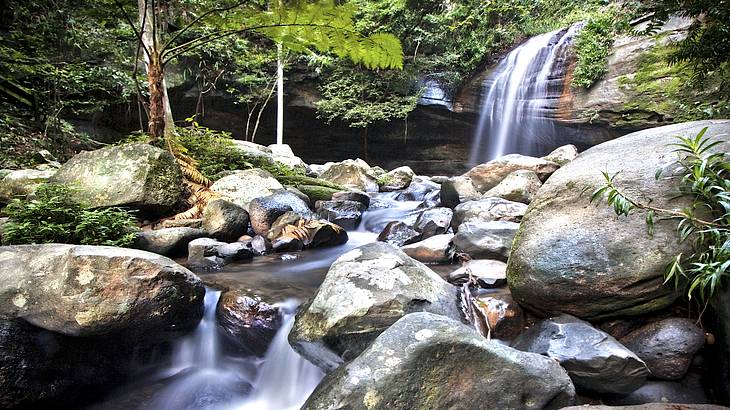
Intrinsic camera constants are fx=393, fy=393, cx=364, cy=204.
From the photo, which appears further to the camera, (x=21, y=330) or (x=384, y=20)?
(x=384, y=20)

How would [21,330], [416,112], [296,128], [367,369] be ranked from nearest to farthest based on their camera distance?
[367,369] < [21,330] < [416,112] < [296,128]

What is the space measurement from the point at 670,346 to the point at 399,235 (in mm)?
3448

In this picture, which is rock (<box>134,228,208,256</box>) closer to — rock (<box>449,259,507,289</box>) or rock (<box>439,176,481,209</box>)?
rock (<box>449,259,507,289</box>)

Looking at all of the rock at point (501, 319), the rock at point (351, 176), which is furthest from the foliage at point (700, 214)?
the rock at point (351, 176)

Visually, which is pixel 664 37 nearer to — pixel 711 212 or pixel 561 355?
pixel 711 212

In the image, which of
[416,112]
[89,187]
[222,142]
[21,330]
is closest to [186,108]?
[222,142]

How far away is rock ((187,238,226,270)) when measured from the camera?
14.4 ft

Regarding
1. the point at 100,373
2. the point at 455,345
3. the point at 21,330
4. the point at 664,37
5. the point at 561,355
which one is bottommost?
the point at 100,373

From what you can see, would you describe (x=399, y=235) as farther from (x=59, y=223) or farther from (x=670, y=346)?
(x=59, y=223)

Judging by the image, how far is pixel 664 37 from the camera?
9562mm

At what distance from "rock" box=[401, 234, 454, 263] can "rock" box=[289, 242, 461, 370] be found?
116 cm

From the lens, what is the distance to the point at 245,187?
6.26m

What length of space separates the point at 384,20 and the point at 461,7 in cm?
270

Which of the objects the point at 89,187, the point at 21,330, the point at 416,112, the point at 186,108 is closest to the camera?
the point at 21,330
